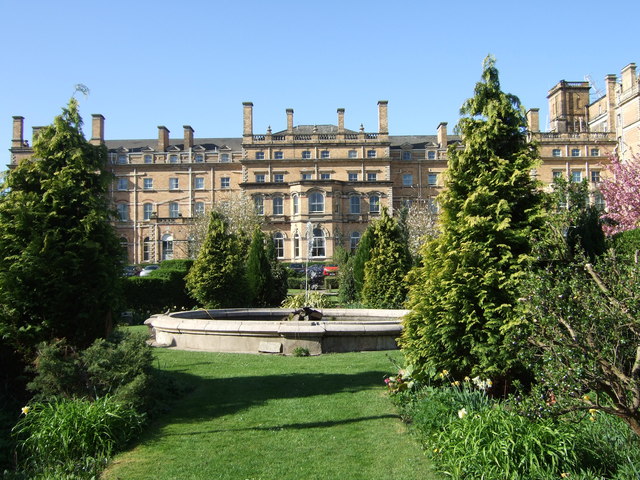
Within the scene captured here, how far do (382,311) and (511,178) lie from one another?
30.8 ft

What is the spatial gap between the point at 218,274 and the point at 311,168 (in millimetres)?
41018

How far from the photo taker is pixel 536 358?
5.54 m

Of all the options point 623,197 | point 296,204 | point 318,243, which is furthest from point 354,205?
point 623,197

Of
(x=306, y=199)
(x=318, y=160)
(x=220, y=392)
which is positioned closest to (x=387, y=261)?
(x=220, y=392)

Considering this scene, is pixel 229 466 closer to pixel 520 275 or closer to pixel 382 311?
pixel 520 275

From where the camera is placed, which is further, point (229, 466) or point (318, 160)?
point (318, 160)

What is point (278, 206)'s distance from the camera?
185ft

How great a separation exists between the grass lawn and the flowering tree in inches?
819

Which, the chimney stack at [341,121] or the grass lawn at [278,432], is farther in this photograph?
the chimney stack at [341,121]

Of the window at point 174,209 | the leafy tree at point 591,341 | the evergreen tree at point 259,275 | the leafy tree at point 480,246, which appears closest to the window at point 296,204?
the window at point 174,209

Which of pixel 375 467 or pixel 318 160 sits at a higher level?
pixel 318 160

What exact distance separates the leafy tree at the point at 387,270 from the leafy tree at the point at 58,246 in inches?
470

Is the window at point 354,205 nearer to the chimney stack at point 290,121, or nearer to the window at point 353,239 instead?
the window at point 353,239

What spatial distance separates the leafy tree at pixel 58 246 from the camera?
7828 millimetres
